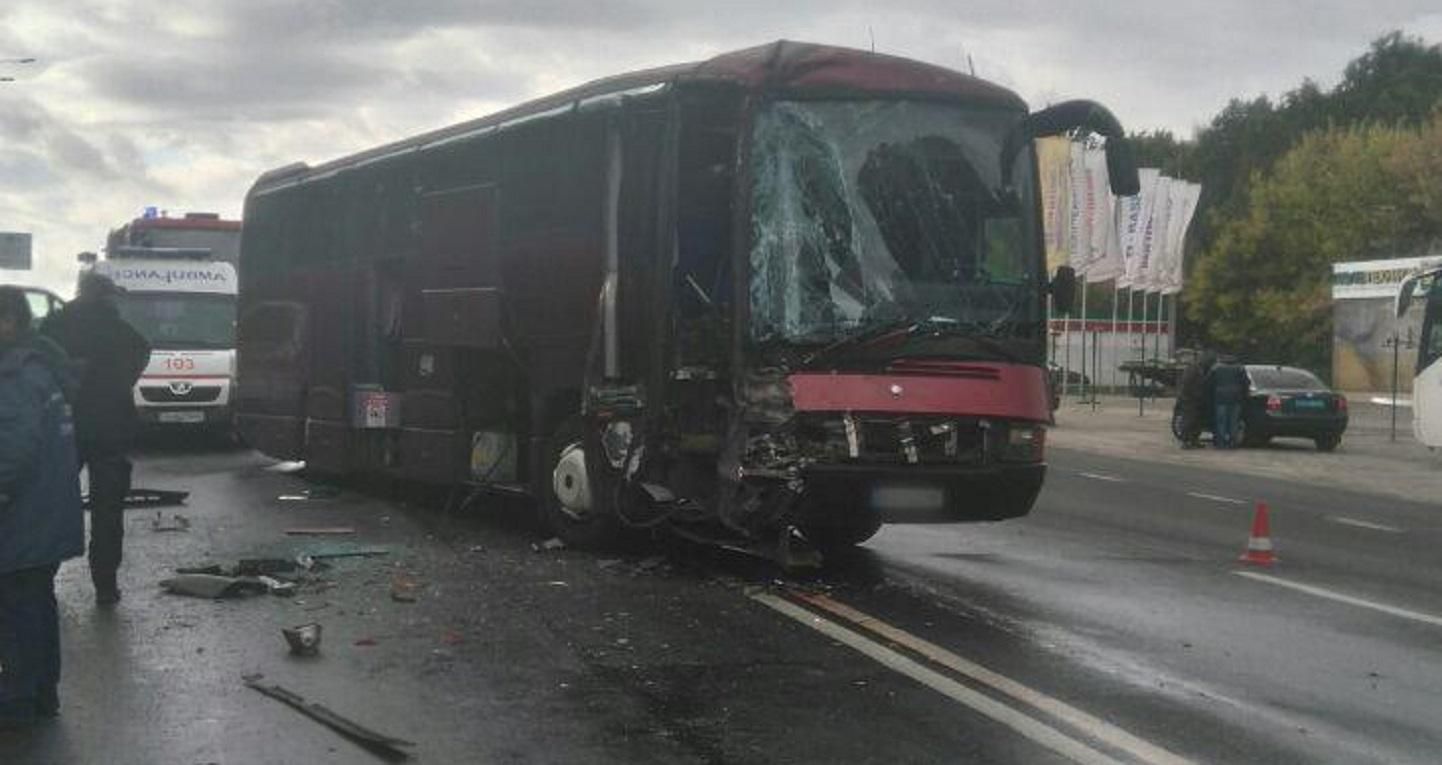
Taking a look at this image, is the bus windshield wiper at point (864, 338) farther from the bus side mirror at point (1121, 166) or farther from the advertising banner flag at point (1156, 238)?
the advertising banner flag at point (1156, 238)

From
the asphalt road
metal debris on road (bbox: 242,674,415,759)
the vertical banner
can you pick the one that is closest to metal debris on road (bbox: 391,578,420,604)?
the asphalt road

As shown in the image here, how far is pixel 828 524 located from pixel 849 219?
1895mm

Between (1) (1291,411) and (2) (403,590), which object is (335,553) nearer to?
(2) (403,590)

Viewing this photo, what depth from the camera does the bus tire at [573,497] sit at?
10609mm

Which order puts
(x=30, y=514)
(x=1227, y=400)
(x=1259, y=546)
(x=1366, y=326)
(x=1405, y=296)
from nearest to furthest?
(x=30, y=514) → (x=1259, y=546) → (x=1405, y=296) → (x=1227, y=400) → (x=1366, y=326)

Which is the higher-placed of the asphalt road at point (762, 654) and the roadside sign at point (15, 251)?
the roadside sign at point (15, 251)

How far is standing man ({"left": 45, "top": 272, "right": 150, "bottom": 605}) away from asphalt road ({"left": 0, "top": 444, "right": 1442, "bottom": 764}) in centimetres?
34

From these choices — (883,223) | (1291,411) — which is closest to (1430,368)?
(1291,411)

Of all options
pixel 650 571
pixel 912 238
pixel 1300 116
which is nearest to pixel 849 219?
pixel 912 238

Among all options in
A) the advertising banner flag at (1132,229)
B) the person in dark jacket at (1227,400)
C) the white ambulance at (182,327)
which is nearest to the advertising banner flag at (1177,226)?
the advertising banner flag at (1132,229)

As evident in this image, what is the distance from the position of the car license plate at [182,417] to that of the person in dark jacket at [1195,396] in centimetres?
1619

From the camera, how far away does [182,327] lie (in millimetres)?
21094

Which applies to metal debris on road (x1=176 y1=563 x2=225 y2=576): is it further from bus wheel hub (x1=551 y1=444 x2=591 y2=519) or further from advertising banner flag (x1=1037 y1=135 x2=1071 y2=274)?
advertising banner flag (x1=1037 y1=135 x2=1071 y2=274)

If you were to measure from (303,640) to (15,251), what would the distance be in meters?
40.7
